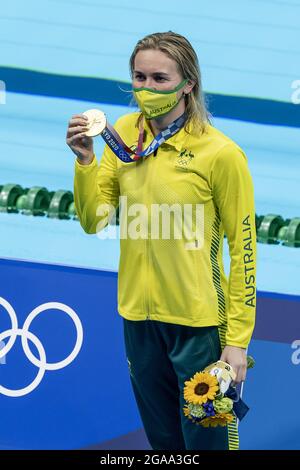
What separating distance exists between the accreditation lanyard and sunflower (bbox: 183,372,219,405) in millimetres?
615

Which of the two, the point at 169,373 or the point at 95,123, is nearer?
the point at 95,123

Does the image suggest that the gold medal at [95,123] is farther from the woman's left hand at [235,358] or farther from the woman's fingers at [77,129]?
the woman's left hand at [235,358]

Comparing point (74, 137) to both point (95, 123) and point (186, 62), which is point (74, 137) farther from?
point (186, 62)

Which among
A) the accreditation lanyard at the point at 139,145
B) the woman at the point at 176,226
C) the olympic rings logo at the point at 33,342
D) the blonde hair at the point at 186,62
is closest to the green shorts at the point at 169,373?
the woman at the point at 176,226

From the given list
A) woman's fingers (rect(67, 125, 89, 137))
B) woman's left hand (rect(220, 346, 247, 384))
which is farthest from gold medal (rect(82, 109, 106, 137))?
woman's left hand (rect(220, 346, 247, 384))

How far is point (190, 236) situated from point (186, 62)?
467 mm

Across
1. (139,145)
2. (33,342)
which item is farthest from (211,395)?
(33,342)

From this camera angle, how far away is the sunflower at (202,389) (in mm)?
3498

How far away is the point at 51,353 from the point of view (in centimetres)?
448

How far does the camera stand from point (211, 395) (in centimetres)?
350

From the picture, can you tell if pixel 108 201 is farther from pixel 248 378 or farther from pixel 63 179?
pixel 63 179

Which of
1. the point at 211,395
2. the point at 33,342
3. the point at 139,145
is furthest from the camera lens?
the point at 33,342

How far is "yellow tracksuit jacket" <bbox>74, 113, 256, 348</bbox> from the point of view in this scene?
3535 millimetres

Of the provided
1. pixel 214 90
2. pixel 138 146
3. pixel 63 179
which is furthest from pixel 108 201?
pixel 214 90
